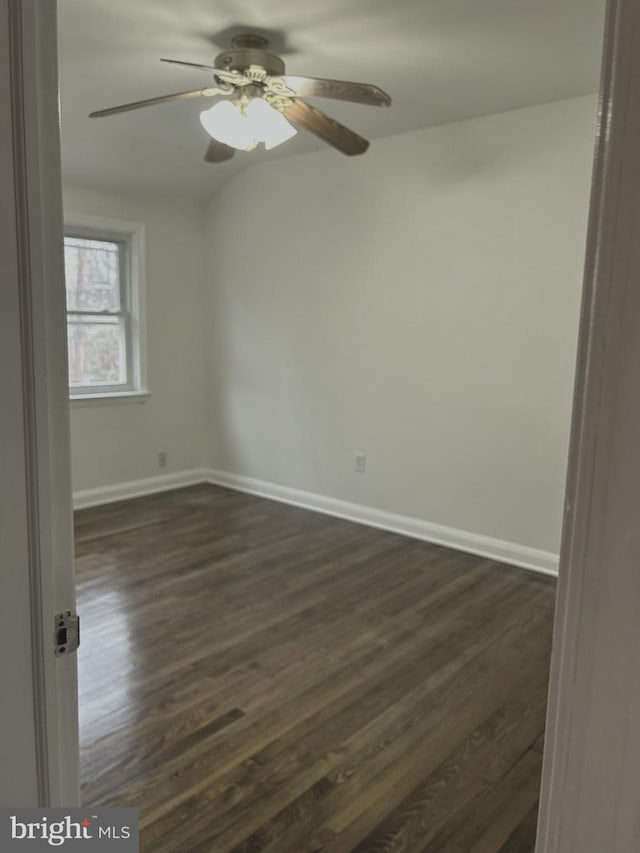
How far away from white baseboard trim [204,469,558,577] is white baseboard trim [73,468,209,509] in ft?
0.66

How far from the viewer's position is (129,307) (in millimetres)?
5031

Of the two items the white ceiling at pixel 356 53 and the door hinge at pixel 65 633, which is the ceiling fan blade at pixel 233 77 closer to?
the white ceiling at pixel 356 53

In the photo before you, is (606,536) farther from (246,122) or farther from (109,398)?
(109,398)

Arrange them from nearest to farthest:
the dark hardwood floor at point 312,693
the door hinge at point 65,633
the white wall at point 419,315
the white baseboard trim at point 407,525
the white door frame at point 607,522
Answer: the white door frame at point 607,522, the door hinge at point 65,633, the dark hardwood floor at point 312,693, the white wall at point 419,315, the white baseboard trim at point 407,525

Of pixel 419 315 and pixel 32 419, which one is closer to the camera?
pixel 32 419

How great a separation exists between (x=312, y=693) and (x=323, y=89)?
2.35m

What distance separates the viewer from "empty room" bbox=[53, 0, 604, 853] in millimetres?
2080

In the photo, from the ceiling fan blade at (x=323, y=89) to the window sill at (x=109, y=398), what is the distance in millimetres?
2886

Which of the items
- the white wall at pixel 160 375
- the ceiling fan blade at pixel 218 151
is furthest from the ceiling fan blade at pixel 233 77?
the white wall at pixel 160 375

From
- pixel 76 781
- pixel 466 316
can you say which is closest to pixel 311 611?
pixel 466 316

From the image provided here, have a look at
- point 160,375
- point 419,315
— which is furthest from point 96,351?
point 419,315

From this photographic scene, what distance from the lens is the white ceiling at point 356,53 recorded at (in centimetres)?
248

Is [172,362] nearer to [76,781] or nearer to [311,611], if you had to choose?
[311,611]

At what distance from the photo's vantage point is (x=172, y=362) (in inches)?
209
